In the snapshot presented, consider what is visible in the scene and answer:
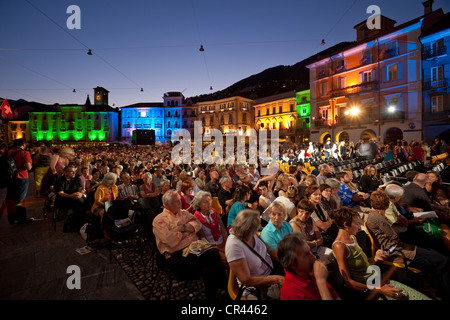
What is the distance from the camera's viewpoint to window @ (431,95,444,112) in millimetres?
18516

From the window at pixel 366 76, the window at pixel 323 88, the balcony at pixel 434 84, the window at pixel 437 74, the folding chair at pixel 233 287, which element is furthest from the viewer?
the window at pixel 323 88

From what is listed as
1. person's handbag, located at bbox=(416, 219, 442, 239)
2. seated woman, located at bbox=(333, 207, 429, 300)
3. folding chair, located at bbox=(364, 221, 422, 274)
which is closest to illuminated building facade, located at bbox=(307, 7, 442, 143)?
person's handbag, located at bbox=(416, 219, 442, 239)

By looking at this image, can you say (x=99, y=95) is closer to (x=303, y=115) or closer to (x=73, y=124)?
(x=73, y=124)

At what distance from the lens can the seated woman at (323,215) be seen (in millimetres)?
3568

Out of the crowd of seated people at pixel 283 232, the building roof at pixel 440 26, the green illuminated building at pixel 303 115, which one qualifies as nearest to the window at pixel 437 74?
the building roof at pixel 440 26

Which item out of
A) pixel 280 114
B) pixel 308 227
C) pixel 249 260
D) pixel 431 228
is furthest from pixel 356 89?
pixel 249 260

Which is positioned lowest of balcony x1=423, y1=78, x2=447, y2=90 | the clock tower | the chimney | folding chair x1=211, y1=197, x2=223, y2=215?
folding chair x1=211, y1=197, x2=223, y2=215

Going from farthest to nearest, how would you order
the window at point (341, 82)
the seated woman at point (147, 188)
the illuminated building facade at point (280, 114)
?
1. the illuminated building facade at point (280, 114)
2. the window at point (341, 82)
3. the seated woman at point (147, 188)

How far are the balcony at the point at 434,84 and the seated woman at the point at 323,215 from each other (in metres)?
22.7

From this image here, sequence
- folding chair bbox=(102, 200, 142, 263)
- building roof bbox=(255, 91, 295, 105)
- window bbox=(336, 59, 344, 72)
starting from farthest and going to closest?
building roof bbox=(255, 91, 295, 105) → window bbox=(336, 59, 344, 72) → folding chair bbox=(102, 200, 142, 263)

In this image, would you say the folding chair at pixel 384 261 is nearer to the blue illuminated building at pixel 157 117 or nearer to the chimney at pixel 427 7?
the chimney at pixel 427 7

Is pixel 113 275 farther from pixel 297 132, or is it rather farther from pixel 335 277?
pixel 297 132

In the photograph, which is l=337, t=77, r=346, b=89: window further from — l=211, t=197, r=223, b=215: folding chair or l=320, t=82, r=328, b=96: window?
l=211, t=197, r=223, b=215: folding chair

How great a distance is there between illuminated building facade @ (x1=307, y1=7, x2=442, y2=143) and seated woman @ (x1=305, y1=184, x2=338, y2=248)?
22596mm
